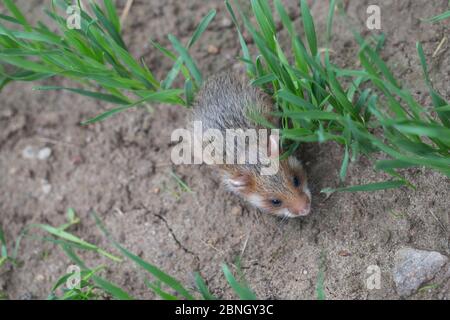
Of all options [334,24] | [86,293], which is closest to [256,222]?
[86,293]

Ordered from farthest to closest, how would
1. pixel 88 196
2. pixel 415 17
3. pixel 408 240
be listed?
pixel 88 196 → pixel 415 17 → pixel 408 240

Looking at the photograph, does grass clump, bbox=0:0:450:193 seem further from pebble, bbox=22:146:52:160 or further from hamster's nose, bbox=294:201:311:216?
pebble, bbox=22:146:52:160

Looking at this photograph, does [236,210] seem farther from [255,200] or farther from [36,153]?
[36,153]

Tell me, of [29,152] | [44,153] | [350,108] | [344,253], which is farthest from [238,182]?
[29,152]

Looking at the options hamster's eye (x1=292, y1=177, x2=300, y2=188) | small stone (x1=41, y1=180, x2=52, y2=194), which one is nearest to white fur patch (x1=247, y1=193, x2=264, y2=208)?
hamster's eye (x1=292, y1=177, x2=300, y2=188)

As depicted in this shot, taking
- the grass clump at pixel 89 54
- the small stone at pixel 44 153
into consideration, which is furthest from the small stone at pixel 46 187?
the grass clump at pixel 89 54
